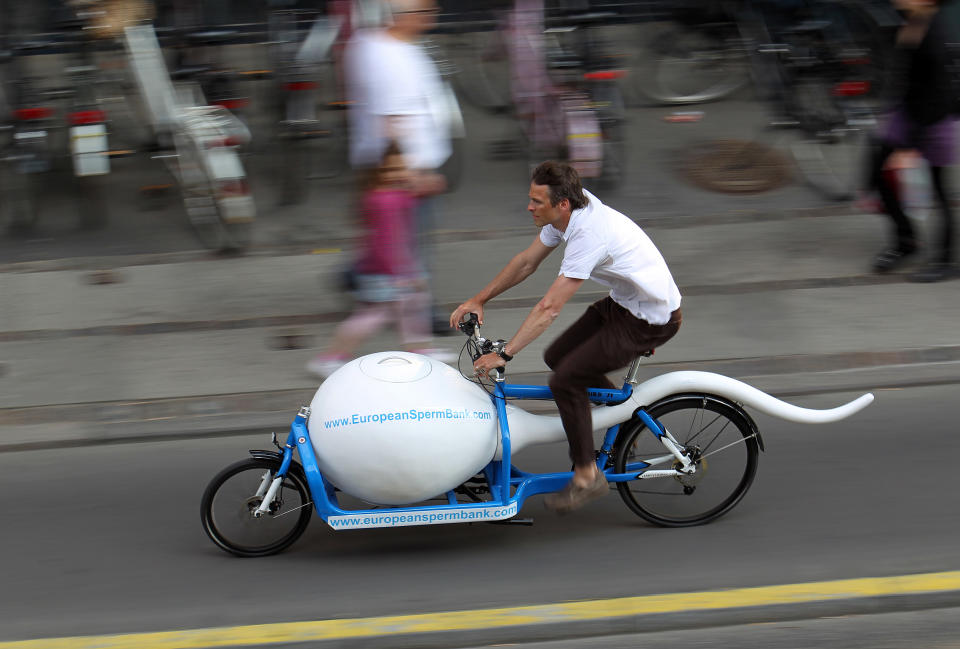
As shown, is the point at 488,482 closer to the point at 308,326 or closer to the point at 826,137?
the point at 308,326

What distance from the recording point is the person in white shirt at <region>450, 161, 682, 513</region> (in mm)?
4645

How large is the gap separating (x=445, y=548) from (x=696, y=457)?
1248mm

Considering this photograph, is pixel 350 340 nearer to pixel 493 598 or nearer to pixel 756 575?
pixel 493 598

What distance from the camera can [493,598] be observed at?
459 cm

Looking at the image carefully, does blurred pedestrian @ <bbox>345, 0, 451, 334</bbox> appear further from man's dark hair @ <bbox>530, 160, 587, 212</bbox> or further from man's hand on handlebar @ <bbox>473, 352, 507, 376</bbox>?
man's hand on handlebar @ <bbox>473, 352, 507, 376</bbox>

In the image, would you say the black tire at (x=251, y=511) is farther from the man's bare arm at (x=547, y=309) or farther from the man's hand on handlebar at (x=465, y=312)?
the man's bare arm at (x=547, y=309)

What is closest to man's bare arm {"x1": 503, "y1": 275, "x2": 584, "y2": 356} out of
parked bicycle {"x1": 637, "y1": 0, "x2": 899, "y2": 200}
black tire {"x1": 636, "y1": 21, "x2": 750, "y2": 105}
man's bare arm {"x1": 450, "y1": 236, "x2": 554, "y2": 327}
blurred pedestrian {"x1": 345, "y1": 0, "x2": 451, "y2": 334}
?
man's bare arm {"x1": 450, "y1": 236, "x2": 554, "y2": 327}

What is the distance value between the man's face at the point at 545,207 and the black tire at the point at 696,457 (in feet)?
3.32

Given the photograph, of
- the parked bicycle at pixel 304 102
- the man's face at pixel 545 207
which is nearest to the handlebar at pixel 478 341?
the man's face at pixel 545 207

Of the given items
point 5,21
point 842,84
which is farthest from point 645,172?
point 5,21

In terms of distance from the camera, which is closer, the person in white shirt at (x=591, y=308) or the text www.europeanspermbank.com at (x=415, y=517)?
the person in white shirt at (x=591, y=308)

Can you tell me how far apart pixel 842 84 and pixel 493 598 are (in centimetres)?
723

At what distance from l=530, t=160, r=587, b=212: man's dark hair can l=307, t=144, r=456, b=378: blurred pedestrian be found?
2.15 meters

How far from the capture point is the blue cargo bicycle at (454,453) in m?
4.61
